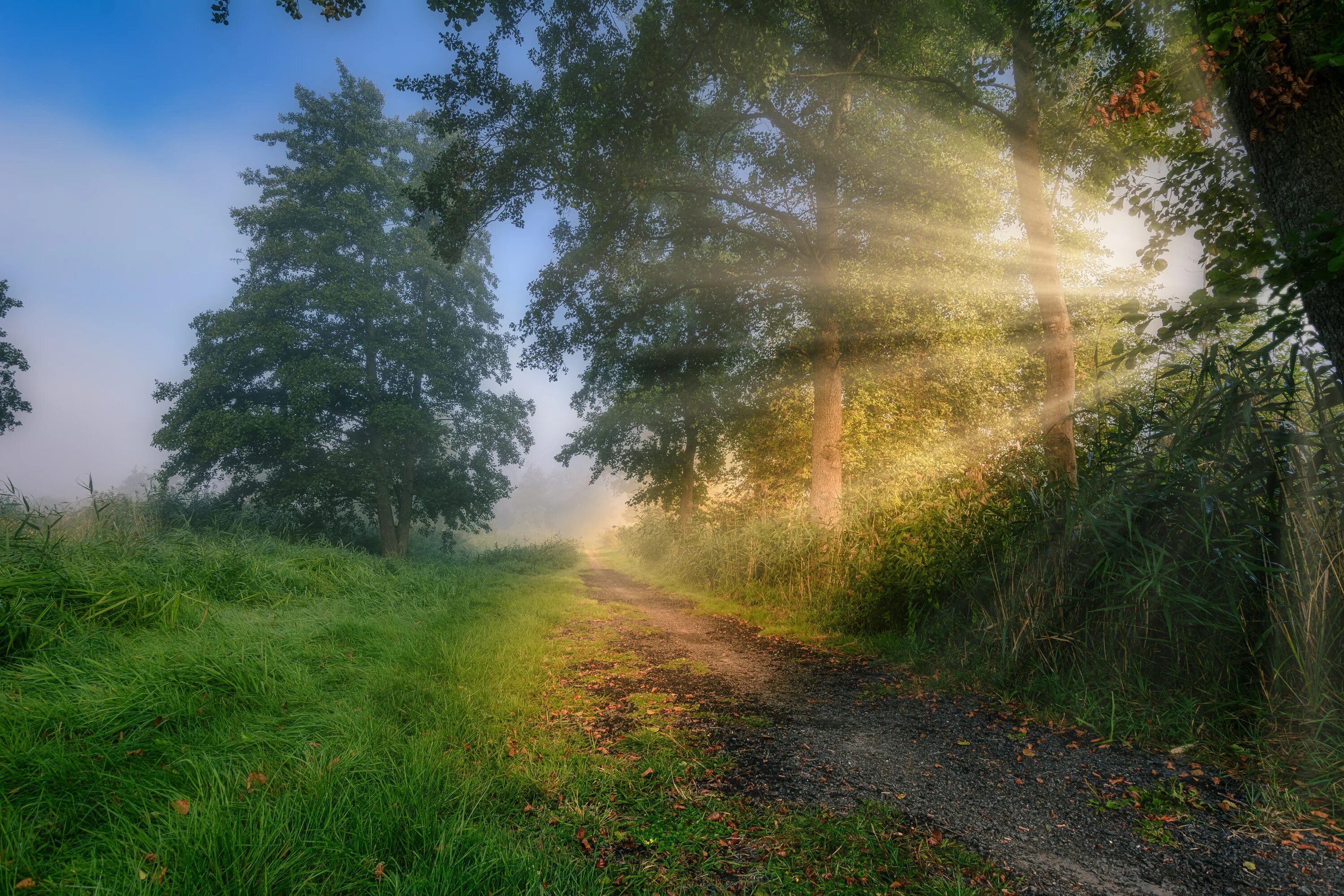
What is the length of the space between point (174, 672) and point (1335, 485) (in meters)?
7.24

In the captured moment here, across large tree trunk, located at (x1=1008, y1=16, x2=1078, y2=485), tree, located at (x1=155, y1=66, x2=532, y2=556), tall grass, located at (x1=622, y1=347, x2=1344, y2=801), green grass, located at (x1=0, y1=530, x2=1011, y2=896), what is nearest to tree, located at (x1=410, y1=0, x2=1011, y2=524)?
large tree trunk, located at (x1=1008, y1=16, x2=1078, y2=485)

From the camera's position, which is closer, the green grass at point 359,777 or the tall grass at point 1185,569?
the green grass at point 359,777

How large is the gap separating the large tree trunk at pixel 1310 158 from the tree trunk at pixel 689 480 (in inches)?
644

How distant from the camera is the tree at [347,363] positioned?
56.4 ft

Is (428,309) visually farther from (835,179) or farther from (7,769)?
(7,769)

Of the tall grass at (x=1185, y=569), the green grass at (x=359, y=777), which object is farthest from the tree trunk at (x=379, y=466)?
the tall grass at (x=1185, y=569)

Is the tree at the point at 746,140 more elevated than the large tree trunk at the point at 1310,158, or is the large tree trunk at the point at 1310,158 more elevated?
the tree at the point at 746,140

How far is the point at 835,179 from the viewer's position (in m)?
11.6

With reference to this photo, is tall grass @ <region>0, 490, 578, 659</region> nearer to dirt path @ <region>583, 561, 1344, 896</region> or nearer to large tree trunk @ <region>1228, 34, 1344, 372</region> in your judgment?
dirt path @ <region>583, 561, 1344, 896</region>

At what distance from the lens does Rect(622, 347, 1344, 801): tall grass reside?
3.00 m

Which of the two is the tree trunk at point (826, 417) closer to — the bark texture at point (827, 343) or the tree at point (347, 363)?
the bark texture at point (827, 343)

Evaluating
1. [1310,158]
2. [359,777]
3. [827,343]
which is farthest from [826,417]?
[359,777]

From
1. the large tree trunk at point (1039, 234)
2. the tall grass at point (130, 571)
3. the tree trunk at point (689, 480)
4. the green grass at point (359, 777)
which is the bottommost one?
the green grass at point (359, 777)

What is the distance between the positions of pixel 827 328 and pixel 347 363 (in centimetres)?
1543
